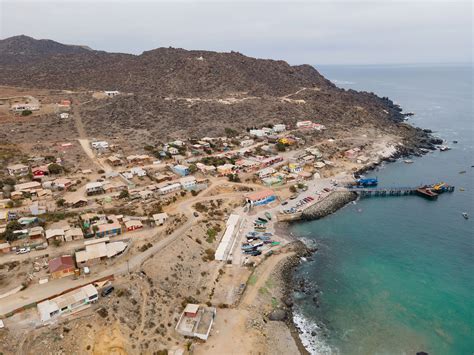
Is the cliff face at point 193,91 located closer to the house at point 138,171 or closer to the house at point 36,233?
the house at point 138,171

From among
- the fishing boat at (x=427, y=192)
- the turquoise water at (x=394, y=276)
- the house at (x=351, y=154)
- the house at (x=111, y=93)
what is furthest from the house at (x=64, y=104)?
the fishing boat at (x=427, y=192)

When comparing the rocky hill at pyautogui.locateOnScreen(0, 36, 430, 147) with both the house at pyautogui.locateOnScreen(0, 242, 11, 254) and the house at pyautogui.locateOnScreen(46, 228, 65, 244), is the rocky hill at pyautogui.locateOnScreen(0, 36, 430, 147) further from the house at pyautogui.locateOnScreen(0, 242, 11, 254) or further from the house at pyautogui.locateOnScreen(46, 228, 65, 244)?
the house at pyautogui.locateOnScreen(0, 242, 11, 254)

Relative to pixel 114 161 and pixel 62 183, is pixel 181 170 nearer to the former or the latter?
pixel 114 161

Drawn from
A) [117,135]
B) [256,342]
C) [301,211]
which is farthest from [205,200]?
[117,135]

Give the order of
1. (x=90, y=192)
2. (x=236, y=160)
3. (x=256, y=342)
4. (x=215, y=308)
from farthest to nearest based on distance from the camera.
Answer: (x=236, y=160)
(x=90, y=192)
(x=215, y=308)
(x=256, y=342)

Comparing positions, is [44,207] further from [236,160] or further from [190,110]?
[190,110]

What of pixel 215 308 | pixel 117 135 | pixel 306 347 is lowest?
pixel 306 347

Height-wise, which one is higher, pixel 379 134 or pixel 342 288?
pixel 379 134
